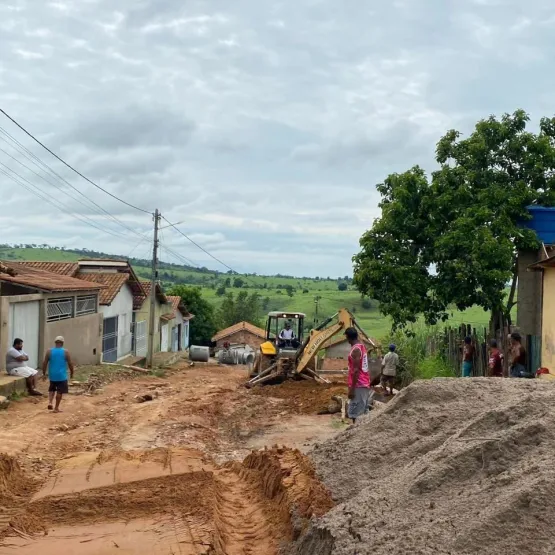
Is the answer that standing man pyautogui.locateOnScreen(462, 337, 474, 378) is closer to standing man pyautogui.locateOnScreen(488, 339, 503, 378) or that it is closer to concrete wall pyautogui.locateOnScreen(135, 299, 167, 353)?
standing man pyautogui.locateOnScreen(488, 339, 503, 378)

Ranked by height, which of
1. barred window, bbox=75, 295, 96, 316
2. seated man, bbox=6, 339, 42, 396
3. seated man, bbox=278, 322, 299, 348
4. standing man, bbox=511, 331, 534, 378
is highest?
barred window, bbox=75, 295, 96, 316

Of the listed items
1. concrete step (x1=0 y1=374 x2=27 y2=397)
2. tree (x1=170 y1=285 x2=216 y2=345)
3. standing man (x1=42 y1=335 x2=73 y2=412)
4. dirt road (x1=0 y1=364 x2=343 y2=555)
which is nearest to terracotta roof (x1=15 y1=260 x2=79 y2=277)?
concrete step (x1=0 y1=374 x2=27 y2=397)

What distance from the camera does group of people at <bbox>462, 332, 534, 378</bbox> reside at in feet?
40.7

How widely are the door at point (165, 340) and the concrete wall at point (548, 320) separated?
31.2 m

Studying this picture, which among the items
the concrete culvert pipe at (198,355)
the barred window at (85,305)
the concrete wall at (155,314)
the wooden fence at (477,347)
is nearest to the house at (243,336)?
the concrete wall at (155,314)

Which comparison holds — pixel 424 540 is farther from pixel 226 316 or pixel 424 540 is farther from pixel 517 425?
pixel 226 316

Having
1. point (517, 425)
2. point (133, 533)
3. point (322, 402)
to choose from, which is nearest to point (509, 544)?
point (517, 425)

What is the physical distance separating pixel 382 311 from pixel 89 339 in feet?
39.9

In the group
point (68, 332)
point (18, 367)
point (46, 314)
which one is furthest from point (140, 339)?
point (18, 367)

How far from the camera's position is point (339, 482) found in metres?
7.01

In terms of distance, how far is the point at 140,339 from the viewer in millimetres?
38562

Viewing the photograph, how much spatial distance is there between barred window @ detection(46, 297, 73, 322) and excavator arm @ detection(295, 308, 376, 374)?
24.8ft

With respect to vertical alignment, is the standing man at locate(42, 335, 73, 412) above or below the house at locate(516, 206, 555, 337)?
below

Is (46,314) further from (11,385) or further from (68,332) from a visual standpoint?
(11,385)
